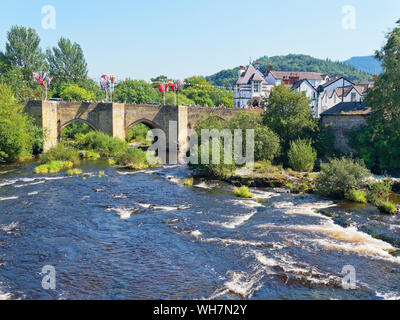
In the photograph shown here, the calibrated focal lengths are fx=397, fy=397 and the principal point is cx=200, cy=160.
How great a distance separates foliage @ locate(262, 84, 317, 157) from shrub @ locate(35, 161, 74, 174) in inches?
855

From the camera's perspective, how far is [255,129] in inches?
1512

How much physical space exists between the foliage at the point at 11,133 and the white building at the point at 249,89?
4435 centimetres

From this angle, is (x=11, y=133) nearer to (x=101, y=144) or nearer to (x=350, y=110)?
(x=101, y=144)

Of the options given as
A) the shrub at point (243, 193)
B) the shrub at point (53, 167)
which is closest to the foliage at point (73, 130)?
the shrub at point (53, 167)

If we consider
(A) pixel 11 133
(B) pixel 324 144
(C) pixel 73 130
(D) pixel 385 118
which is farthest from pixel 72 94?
(D) pixel 385 118

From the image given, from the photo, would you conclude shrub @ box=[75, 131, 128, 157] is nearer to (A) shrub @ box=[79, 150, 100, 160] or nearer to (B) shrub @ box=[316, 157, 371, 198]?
(A) shrub @ box=[79, 150, 100, 160]

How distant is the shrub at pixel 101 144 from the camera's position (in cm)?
4919

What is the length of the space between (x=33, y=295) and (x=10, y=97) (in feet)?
115

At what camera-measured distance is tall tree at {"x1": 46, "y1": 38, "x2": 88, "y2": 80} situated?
263 ft

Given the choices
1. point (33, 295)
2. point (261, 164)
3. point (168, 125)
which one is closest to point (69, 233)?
point (33, 295)

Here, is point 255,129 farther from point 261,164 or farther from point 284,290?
point 284,290

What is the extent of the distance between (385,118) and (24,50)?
207 ft

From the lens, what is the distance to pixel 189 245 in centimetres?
1972

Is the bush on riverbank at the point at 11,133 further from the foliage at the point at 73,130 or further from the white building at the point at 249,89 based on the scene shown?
the white building at the point at 249,89
